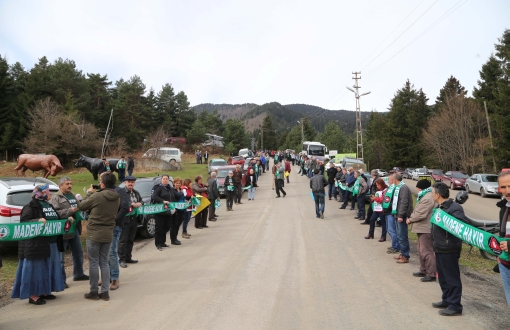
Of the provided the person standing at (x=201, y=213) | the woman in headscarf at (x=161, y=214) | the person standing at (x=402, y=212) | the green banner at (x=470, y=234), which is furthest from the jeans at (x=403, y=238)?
the person standing at (x=201, y=213)

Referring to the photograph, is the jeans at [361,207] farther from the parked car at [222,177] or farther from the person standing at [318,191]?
the parked car at [222,177]

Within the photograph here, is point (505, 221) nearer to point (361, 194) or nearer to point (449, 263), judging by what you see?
point (449, 263)

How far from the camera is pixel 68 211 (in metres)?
6.88

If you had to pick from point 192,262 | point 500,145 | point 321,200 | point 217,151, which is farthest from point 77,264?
point 217,151

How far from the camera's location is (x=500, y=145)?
32531 mm

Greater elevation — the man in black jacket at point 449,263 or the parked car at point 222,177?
the parked car at point 222,177

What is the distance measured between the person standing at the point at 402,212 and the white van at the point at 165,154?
96.2 ft

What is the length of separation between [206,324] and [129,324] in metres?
1.05

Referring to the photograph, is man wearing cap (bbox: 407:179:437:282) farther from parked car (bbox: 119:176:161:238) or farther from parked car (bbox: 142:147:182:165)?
parked car (bbox: 142:147:182:165)

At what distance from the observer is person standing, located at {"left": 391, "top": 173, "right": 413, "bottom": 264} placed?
889 cm

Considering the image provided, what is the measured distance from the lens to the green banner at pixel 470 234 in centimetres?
491

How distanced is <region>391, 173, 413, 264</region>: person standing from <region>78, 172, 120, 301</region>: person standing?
6083 millimetres

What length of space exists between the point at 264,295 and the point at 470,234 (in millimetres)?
3266

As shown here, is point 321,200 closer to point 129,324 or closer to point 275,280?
point 275,280
